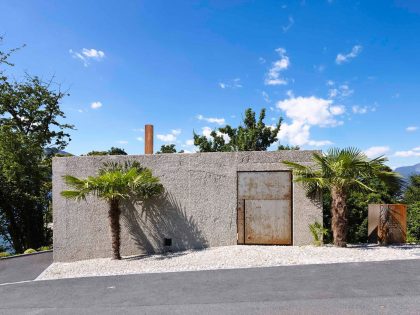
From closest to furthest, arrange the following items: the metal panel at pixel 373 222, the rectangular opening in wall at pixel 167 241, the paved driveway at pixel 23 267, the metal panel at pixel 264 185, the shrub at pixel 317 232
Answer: the paved driveway at pixel 23 267 → the shrub at pixel 317 232 → the metal panel at pixel 264 185 → the metal panel at pixel 373 222 → the rectangular opening in wall at pixel 167 241

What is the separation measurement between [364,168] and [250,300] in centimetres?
534

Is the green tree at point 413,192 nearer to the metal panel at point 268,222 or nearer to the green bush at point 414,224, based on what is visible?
the green bush at point 414,224

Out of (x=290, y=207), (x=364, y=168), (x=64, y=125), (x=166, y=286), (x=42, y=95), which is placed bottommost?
(x=166, y=286)

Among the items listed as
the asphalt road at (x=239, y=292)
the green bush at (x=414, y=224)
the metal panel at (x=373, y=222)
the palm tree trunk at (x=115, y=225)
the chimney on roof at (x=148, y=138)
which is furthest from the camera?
the green bush at (x=414, y=224)

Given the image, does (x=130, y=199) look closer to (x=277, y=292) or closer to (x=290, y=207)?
(x=290, y=207)

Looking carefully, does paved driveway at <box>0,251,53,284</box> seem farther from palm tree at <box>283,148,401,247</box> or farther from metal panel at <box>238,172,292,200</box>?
palm tree at <box>283,148,401,247</box>

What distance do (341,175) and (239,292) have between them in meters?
4.69

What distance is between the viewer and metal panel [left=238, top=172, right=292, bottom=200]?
29.8ft

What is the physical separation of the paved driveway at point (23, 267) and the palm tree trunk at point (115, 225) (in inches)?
86.1

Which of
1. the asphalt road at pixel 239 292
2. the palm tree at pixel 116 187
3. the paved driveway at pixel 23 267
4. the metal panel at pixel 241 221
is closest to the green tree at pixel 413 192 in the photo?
the asphalt road at pixel 239 292

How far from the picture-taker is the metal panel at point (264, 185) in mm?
9086

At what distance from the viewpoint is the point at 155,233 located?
951 cm

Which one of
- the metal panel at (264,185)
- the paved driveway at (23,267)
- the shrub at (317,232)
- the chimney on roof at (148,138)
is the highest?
the chimney on roof at (148,138)

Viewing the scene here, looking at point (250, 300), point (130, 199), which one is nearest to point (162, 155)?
point (130, 199)
